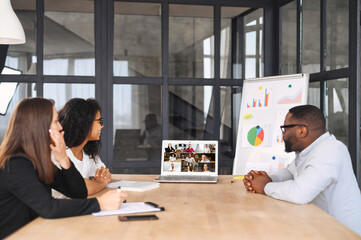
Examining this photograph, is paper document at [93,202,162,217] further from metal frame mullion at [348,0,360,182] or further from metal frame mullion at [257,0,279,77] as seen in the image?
metal frame mullion at [257,0,279,77]

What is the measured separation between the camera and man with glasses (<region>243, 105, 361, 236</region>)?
2129mm

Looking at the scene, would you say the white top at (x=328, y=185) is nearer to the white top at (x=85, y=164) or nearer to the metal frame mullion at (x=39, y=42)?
the white top at (x=85, y=164)

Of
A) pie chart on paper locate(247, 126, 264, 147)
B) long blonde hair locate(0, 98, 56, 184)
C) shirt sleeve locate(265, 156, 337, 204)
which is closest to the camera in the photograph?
long blonde hair locate(0, 98, 56, 184)

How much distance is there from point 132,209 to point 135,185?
61cm

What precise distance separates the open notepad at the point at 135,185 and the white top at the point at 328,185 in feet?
2.30

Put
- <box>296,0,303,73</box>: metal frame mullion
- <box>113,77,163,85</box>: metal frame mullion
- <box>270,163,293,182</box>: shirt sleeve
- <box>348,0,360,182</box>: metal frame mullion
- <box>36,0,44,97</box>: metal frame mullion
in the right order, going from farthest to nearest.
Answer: <box>113,77,163,85</box>: metal frame mullion, <box>36,0,44,97</box>: metal frame mullion, <box>296,0,303,73</box>: metal frame mullion, <box>348,0,360,182</box>: metal frame mullion, <box>270,163,293,182</box>: shirt sleeve

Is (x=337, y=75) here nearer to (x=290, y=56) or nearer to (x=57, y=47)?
(x=290, y=56)

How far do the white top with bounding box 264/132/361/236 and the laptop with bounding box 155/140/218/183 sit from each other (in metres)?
0.66

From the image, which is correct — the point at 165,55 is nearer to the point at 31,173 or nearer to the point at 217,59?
the point at 217,59

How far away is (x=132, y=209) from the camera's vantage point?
1.92 metres

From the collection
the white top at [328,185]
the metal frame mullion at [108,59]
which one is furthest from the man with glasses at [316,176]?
the metal frame mullion at [108,59]

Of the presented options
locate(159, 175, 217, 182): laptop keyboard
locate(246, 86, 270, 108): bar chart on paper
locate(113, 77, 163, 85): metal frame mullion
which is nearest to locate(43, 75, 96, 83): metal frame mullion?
locate(113, 77, 163, 85): metal frame mullion

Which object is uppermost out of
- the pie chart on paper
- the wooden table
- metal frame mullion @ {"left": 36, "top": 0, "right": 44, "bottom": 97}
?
metal frame mullion @ {"left": 36, "top": 0, "right": 44, "bottom": 97}

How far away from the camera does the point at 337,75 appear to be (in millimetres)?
3469
